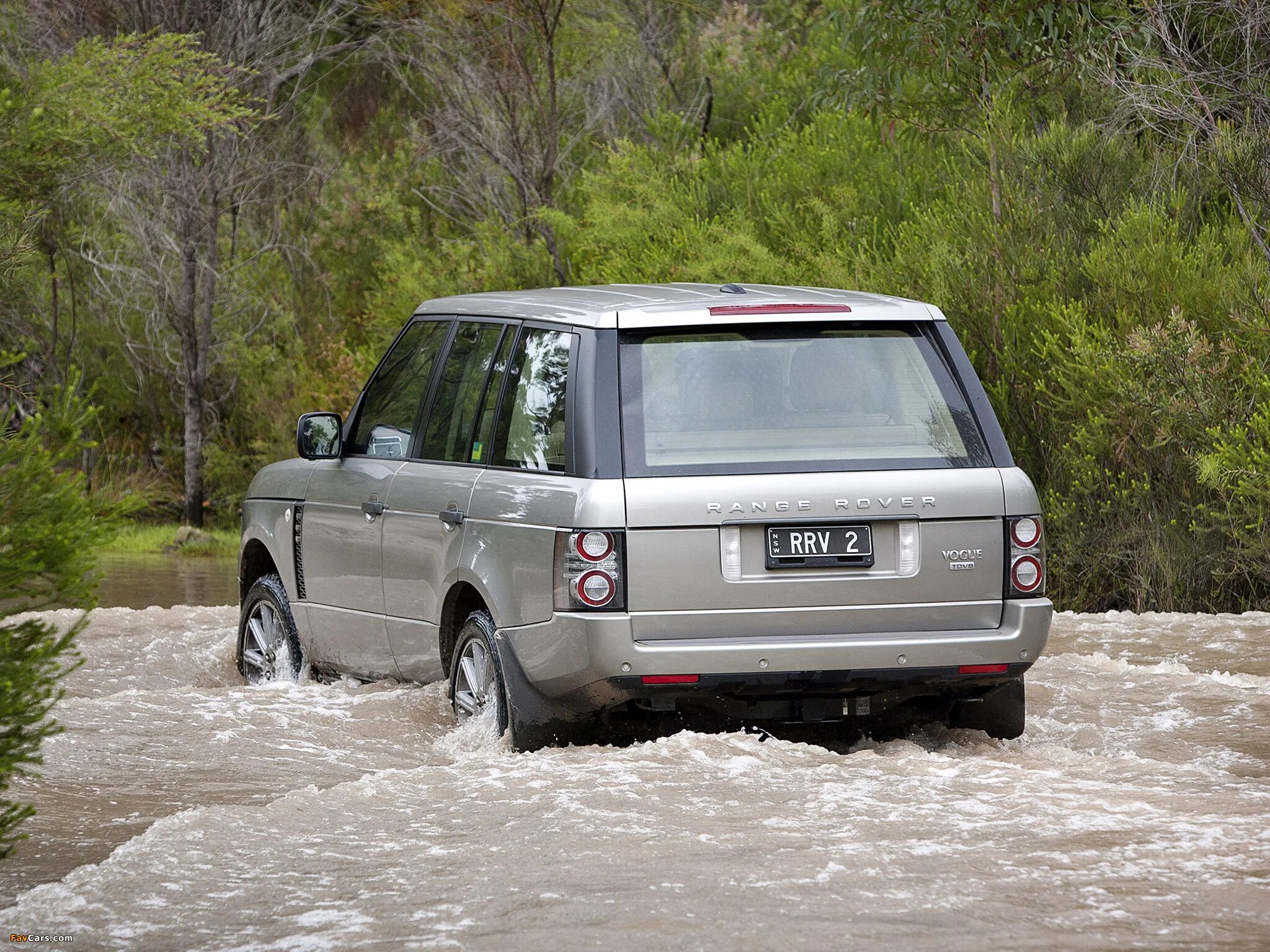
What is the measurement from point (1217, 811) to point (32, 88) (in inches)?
612

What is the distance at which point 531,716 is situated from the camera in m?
6.54

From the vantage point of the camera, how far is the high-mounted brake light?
6.66 m

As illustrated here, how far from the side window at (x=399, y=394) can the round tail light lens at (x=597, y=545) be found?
1.77 m

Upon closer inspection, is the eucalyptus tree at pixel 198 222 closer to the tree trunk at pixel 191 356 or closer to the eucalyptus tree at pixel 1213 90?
the tree trunk at pixel 191 356

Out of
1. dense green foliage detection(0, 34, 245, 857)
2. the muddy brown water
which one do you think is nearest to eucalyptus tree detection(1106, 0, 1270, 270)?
the muddy brown water

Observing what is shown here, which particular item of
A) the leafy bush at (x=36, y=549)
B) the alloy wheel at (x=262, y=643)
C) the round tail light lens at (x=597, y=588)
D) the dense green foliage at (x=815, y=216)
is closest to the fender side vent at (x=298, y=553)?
the alloy wheel at (x=262, y=643)

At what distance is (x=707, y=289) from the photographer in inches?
296

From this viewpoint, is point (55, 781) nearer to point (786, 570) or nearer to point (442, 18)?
point (786, 570)

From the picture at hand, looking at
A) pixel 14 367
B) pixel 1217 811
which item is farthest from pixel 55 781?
pixel 14 367

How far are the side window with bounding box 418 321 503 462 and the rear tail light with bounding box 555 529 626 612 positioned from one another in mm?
1191

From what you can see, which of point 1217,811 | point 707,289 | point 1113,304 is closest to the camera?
point 1217,811

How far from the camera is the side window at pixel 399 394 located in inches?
309

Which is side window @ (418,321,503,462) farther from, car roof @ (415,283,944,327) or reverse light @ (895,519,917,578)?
reverse light @ (895,519,917,578)

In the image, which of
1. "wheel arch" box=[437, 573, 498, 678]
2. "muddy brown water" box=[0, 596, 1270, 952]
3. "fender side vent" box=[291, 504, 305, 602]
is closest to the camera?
"muddy brown water" box=[0, 596, 1270, 952]
